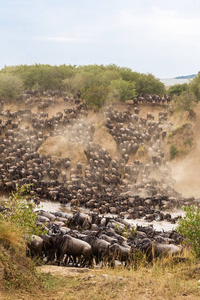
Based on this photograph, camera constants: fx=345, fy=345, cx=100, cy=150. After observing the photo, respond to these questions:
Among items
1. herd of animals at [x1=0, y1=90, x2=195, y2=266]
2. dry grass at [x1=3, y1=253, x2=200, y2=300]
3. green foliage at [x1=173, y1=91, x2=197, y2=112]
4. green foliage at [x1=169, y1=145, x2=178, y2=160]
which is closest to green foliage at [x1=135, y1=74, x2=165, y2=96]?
herd of animals at [x1=0, y1=90, x2=195, y2=266]

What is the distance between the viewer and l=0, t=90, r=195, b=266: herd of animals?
53.7 feet

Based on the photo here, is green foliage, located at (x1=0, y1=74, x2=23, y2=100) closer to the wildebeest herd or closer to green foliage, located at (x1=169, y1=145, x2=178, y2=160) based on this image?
green foliage, located at (x1=169, y1=145, x2=178, y2=160)

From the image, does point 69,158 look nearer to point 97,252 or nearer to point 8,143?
point 8,143

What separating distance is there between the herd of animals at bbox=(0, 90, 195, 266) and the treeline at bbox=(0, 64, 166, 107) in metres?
2.41

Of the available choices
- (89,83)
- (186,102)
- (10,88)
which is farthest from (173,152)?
(10,88)

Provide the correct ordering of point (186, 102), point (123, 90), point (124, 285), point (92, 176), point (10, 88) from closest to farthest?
point (124, 285) < point (92, 176) < point (186, 102) < point (123, 90) < point (10, 88)

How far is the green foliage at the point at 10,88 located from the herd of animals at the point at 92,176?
5.43 feet

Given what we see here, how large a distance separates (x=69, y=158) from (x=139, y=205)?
457 inches

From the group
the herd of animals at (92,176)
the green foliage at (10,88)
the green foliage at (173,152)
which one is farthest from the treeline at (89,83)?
the green foliage at (173,152)

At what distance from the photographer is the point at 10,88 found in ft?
169

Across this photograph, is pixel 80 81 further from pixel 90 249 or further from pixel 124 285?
pixel 124 285

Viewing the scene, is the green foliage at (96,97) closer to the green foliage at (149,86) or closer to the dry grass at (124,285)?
the green foliage at (149,86)

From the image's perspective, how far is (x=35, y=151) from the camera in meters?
40.2

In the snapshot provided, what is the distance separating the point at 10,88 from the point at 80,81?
10.8m
